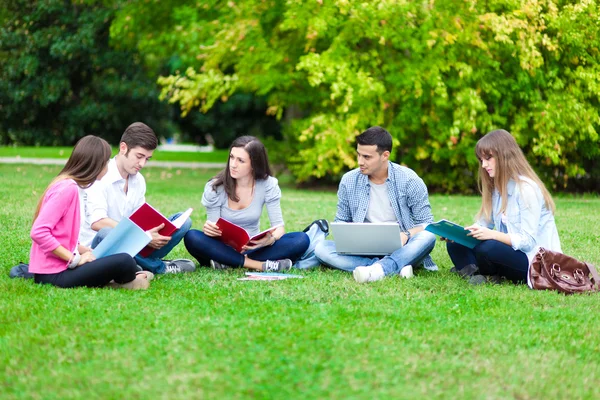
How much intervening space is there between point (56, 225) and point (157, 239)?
2.86 feet

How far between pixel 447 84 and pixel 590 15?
250 centimetres

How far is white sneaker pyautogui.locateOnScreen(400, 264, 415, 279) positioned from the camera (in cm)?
604

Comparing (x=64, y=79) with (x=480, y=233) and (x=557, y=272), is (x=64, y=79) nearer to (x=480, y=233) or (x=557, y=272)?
(x=480, y=233)

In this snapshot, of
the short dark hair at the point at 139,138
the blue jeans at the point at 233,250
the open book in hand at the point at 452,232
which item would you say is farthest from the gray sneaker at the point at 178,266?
the open book in hand at the point at 452,232

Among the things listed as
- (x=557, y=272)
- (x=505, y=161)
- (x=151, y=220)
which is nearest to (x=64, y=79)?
(x=151, y=220)

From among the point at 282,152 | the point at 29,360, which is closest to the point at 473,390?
the point at 29,360

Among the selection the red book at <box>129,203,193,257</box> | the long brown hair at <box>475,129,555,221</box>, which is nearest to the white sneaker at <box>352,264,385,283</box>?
the long brown hair at <box>475,129,555,221</box>

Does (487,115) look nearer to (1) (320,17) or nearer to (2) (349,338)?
(1) (320,17)

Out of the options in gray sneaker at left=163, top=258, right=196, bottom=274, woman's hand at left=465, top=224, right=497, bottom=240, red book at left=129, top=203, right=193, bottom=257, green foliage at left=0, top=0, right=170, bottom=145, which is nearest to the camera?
red book at left=129, top=203, right=193, bottom=257

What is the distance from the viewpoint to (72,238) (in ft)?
17.1

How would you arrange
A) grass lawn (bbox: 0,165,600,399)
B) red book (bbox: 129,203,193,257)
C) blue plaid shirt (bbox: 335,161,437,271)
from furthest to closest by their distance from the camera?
blue plaid shirt (bbox: 335,161,437,271)
red book (bbox: 129,203,193,257)
grass lawn (bbox: 0,165,600,399)

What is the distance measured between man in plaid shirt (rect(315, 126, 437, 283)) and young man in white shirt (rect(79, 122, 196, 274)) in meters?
1.38

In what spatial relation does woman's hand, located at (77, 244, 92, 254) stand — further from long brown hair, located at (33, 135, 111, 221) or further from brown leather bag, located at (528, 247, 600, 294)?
brown leather bag, located at (528, 247, 600, 294)

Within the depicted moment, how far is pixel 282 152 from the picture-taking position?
16188mm
